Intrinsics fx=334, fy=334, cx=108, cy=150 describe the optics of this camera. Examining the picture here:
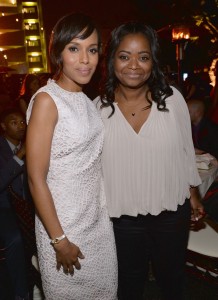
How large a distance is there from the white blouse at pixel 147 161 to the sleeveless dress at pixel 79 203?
13 cm

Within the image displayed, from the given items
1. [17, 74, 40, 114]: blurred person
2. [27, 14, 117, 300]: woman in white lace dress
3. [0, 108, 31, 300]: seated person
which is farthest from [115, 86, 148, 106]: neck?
[17, 74, 40, 114]: blurred person

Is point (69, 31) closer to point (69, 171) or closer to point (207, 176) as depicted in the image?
point (69, 171)

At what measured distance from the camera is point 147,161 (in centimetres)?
172

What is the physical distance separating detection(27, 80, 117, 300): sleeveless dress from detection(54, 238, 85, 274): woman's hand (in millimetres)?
50

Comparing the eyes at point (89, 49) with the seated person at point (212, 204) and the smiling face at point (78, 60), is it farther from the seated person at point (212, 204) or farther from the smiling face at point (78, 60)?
the seated person at point (212, 204)

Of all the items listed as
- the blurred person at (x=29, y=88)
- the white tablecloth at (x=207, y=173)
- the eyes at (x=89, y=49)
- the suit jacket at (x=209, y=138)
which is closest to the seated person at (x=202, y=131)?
the suit jacket at (x=209, y=138)

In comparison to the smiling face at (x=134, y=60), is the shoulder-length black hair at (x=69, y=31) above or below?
above

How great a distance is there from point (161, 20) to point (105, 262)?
1166 centimetres

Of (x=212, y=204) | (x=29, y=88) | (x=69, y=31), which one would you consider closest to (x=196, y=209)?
(x=212, y=204)

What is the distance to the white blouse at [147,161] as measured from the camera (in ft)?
5.62

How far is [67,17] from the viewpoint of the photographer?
143cm

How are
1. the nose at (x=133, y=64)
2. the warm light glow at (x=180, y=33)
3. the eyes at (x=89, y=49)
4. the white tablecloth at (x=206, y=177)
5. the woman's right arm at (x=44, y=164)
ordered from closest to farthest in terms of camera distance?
the woman's right arm at (x=44, y=164), the eyes at (x=89, y=49), the nose at (x=133, y=64), the white tablecloth at (x=206, y=177), the warm light glow at (x=180, y=33)

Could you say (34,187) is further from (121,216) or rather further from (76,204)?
(121,216)

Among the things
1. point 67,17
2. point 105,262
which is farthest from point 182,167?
point 67,17
